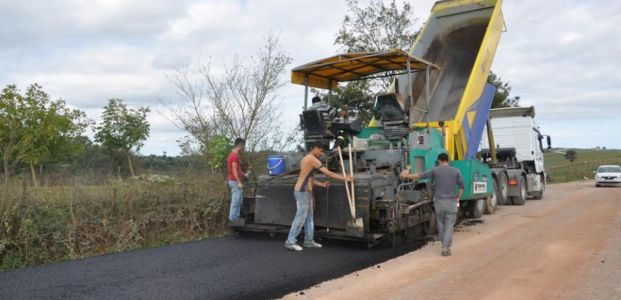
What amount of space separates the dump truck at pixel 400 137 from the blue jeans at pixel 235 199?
11cm

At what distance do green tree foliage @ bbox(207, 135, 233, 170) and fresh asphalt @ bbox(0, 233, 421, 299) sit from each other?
8.07ft

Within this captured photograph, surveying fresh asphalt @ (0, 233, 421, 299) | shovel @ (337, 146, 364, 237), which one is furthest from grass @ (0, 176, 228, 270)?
shovel @ (337, 146, 364, 237)

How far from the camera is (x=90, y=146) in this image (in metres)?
37.3

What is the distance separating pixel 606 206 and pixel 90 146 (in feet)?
111

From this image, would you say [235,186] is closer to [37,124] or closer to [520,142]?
[520,142]

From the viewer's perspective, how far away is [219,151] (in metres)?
9.49

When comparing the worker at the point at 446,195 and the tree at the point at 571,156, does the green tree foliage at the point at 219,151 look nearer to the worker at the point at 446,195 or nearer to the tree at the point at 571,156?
the worker at the point at 446,195

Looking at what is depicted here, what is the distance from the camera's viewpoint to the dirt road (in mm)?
4789

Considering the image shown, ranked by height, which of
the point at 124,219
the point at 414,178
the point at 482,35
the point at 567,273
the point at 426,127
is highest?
the point at 482,35

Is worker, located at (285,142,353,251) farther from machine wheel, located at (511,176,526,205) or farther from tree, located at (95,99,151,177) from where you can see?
tree, located at (95,99,151,177)

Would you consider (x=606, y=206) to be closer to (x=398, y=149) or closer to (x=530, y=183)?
(x=530, y=183)

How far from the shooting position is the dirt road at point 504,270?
479cm

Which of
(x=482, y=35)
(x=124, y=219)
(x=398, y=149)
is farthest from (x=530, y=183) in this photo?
(x=124, y=219)

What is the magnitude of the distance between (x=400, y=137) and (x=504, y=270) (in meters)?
2.90
